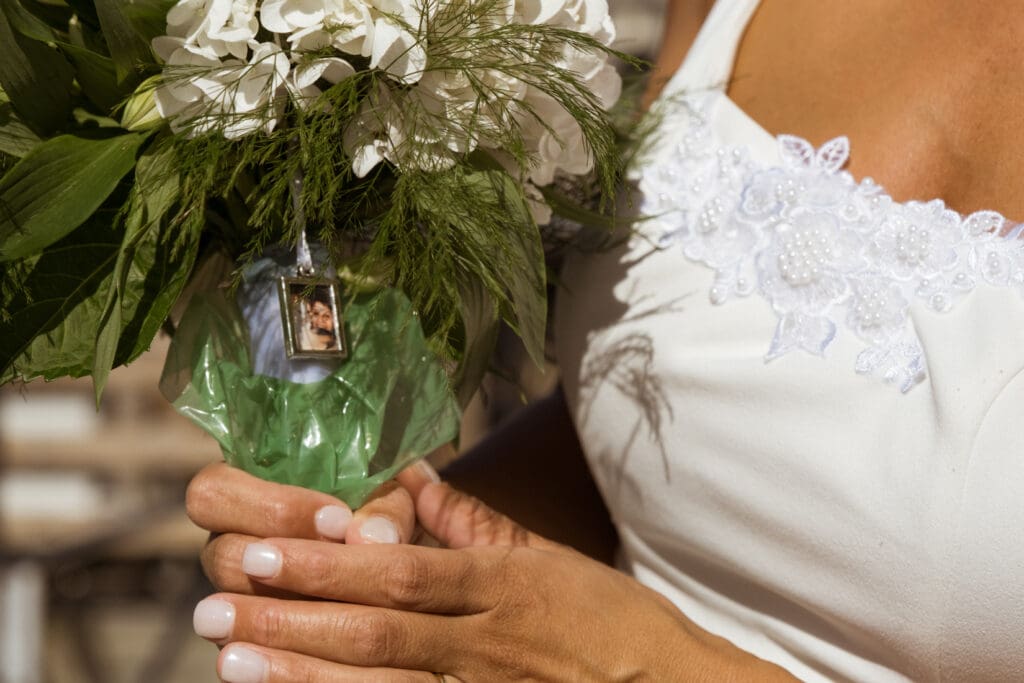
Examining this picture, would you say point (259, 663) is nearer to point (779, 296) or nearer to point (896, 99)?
point (779, 296)

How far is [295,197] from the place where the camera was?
67 centimetres

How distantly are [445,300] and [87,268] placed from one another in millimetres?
240

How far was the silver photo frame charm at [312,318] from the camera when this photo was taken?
70 centimetres

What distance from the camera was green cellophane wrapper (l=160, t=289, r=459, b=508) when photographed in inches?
28.9

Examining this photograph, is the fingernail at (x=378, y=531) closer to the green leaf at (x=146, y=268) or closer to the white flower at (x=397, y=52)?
the green leaf at (x=146, y=268)

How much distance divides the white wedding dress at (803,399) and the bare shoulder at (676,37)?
6 cm

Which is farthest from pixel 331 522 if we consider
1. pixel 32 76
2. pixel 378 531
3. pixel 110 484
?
pixel 110 484

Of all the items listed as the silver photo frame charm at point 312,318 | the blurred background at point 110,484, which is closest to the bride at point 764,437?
the silver photo frame charm at point 312,318

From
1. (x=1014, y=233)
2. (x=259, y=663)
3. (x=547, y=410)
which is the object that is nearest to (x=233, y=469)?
(x=259, y=663)

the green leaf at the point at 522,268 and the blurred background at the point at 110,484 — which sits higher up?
the green leaf at the point at 522,268

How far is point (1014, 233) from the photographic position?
795mm

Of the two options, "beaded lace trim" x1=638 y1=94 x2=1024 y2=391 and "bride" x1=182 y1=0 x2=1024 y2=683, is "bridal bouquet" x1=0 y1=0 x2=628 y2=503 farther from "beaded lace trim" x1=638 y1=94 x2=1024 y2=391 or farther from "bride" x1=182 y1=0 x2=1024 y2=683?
"beaded lace trim" x1=638 y1=94 x2=1024 y2=391

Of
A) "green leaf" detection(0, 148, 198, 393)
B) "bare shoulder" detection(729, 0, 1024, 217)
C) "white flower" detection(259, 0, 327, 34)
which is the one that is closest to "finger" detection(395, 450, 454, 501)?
"green leaf" detection(0, 148, 198, 393)

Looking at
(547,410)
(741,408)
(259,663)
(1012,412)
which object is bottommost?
(547,410)
